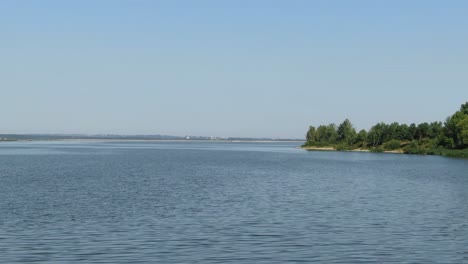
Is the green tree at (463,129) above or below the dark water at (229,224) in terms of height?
above

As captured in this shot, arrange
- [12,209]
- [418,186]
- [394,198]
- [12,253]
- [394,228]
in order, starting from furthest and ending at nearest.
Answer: [418,186]
[394,198]
[12,209]
[394,228]
[12,253]

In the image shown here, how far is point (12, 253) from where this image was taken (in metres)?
31.8

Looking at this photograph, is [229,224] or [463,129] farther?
[463,129]

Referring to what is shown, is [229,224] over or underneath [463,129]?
underneath

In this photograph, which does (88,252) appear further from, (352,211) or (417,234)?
(352,211)

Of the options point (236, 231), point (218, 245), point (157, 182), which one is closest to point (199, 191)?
point (157, 182)

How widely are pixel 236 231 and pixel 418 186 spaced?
149 ft

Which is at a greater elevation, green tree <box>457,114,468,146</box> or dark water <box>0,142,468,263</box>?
green tree <box>457,114,468,146</box>

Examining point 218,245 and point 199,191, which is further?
point 199,191

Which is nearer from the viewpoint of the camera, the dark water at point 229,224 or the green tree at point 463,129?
the dark water at point 229,224

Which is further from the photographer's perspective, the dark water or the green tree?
the green tree

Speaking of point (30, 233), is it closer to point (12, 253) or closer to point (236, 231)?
point (12, 253)

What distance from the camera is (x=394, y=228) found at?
41.4 m

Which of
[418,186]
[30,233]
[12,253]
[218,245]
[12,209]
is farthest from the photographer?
[418,186]
